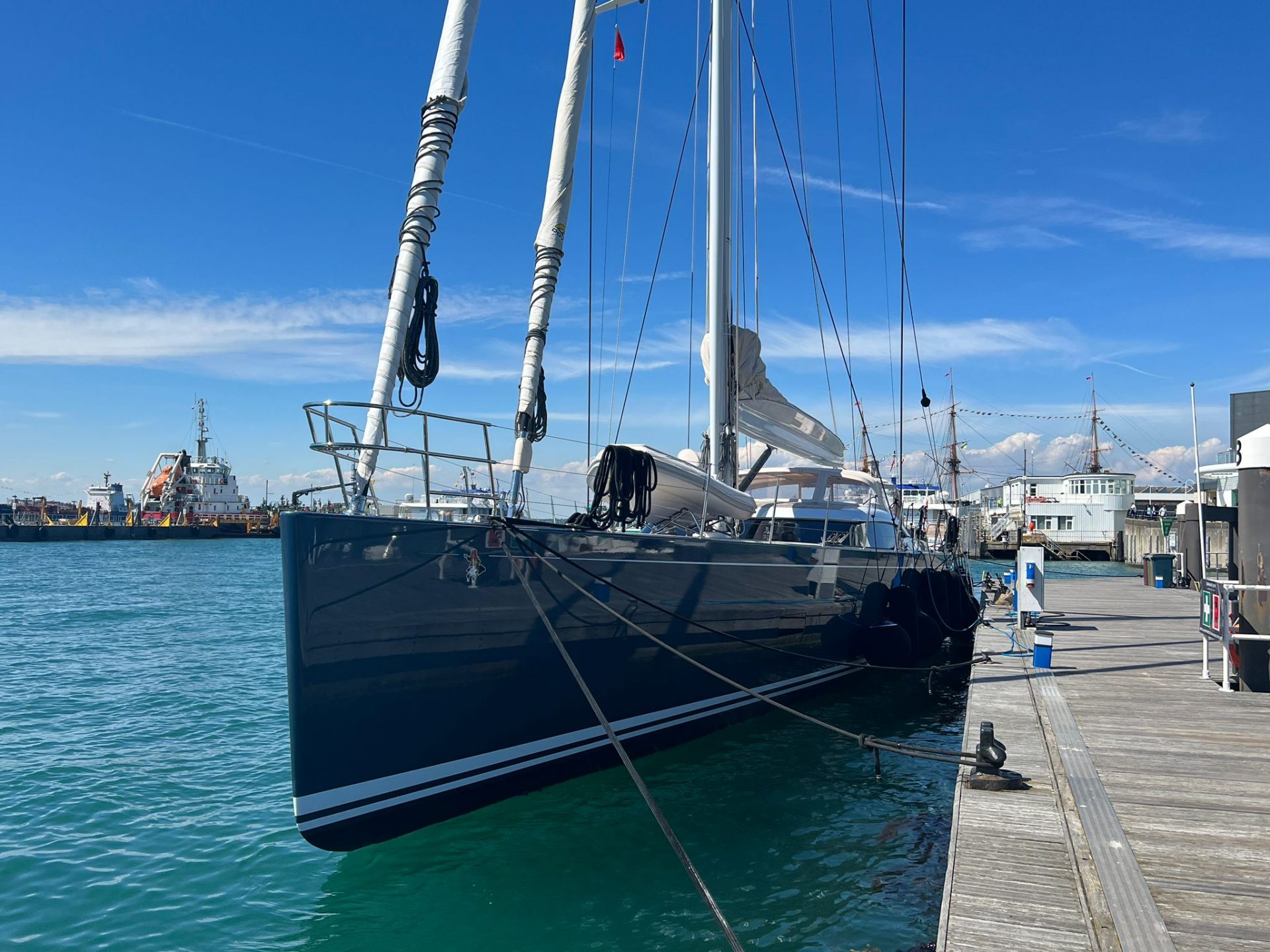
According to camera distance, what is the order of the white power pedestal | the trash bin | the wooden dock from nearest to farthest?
the wooden dock < the white power pedestal < the trash bin

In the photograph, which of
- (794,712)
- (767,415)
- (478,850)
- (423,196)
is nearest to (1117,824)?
(794,712)

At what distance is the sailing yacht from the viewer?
5664mm

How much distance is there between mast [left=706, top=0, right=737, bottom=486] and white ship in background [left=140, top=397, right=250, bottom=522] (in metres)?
75.1

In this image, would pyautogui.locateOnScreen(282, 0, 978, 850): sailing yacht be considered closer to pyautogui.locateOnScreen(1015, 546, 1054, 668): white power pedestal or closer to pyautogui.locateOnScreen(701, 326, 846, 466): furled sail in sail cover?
pyautogui.locateOnScreen(701, 326, 846, 466): furled sail in sail cover

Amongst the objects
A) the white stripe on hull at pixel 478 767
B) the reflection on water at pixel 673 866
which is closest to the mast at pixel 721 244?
the white stripe on hull at pixel 478 767

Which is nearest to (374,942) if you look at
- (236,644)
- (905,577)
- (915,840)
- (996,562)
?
(915,840)

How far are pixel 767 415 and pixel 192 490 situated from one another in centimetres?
7600

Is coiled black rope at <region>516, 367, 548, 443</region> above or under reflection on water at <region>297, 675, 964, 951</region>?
above

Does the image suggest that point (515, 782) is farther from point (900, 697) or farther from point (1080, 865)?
point (900, 697)

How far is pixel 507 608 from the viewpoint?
635cm

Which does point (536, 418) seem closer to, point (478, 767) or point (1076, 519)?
point (478, 767)

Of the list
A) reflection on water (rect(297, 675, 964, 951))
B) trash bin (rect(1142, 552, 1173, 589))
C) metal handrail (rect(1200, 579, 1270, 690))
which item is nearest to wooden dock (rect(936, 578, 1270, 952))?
metal handrail (rect(1200, 579, 1270, 690))

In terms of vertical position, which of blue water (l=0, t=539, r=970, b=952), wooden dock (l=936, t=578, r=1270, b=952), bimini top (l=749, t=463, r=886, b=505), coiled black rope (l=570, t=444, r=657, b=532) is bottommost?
blue water (l=0, t=539, r=970, b=952)

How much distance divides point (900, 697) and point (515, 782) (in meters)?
7.09
